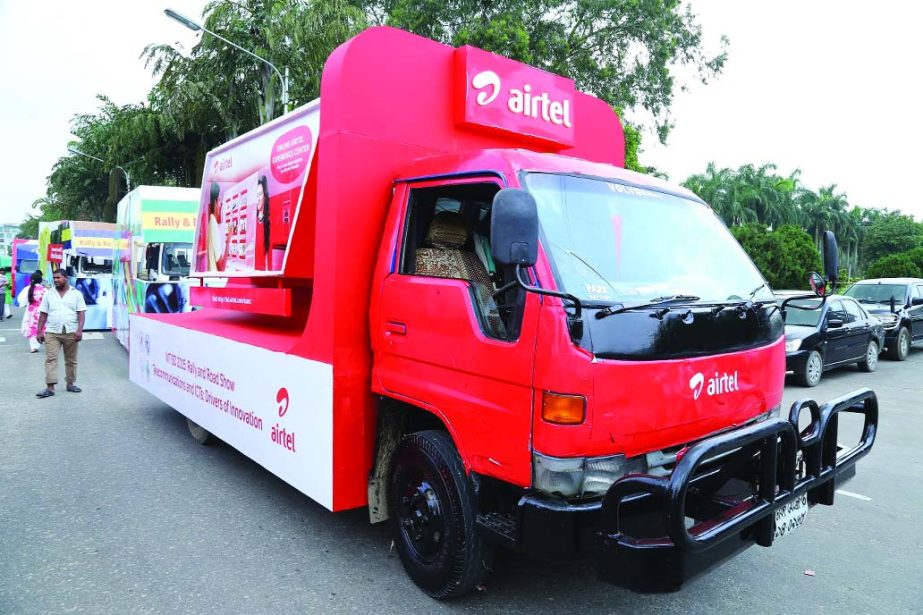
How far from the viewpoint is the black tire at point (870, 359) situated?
39.2ft

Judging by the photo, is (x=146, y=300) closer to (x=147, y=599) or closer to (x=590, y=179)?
(x=147, y=599)

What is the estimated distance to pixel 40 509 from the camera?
470 cm

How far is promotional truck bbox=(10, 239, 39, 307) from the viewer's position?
28.6 m

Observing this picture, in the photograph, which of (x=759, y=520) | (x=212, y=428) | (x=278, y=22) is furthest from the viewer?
(x=278, y=22)

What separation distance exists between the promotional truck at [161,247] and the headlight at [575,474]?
37.2 feet

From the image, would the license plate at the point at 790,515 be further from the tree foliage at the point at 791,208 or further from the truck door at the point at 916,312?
the tree foliage at the point at 791,208

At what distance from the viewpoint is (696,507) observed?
2973 millimetres

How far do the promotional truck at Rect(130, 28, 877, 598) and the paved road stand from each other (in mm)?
439

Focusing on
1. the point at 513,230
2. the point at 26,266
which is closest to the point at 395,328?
the point at 513,230

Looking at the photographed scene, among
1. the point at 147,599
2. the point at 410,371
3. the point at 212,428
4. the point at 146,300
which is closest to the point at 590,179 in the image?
the point at 410,371

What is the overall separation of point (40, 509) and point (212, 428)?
131cm

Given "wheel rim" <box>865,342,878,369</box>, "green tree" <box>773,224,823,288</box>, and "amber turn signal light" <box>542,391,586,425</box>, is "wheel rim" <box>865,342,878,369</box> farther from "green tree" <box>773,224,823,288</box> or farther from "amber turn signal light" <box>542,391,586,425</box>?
"green tree" <box>773,224,823,288</box>

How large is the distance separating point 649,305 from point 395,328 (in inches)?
54.7

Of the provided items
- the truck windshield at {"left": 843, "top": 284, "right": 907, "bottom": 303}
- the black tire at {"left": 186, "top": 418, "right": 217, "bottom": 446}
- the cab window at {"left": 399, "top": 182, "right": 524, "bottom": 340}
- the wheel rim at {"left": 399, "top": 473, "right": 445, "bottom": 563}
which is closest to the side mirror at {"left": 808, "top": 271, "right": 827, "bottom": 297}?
the cab window at {"left": 399, "top": 182, "right": 524, "bottom": 340}
